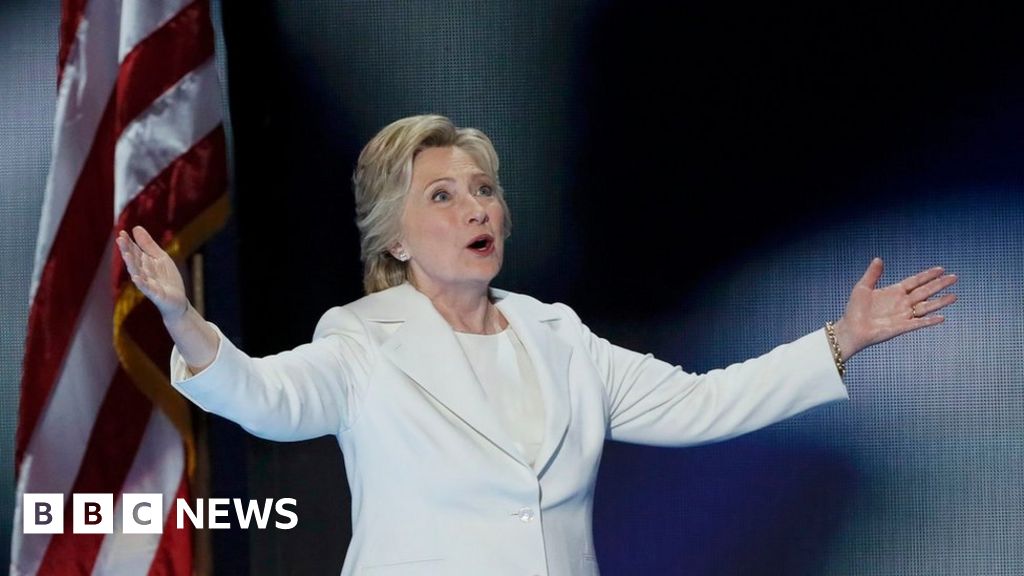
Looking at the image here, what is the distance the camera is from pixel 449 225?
2.41 m

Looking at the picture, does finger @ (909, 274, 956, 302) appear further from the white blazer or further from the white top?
the white top

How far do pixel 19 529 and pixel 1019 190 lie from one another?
249 cm

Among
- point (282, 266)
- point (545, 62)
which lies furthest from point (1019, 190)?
point (282, 266)

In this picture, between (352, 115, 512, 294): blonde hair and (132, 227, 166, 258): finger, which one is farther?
(352, 115, 512, 294): blonde hair

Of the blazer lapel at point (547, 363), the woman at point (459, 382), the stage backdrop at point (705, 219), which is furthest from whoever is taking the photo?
the stage backdrop at point (705, 219)

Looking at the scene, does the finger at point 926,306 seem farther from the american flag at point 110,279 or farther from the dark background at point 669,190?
the american flag at point 110,279

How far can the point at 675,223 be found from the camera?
11.6 ft

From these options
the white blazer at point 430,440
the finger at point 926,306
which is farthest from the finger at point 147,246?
the finger at point 926,306

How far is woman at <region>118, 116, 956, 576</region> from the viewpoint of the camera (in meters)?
2.14

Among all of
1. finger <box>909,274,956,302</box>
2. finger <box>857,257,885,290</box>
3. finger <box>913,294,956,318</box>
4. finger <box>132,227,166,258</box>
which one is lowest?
finger <box>913,294,956,318</box>

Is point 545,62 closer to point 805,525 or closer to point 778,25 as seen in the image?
point 778,25

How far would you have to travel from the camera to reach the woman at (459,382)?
214cm

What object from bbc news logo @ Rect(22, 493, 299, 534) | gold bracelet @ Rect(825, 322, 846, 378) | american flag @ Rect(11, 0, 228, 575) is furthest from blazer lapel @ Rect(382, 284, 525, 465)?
A: bbc news logo @ Rect(22, 493, 299, 534)

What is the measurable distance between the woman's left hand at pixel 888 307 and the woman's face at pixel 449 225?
63 centimetres
